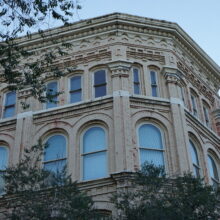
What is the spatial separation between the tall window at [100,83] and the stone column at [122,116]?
59 cm

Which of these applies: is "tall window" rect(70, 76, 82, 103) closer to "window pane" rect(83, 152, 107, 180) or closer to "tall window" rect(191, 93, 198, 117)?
"window pane" rect(83, 152, 107, 180)

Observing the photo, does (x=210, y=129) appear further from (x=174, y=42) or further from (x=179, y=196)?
(x=179, y=196)

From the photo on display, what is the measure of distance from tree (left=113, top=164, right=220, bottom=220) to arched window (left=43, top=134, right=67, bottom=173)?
6771 millimetres

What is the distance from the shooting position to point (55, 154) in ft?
63.6

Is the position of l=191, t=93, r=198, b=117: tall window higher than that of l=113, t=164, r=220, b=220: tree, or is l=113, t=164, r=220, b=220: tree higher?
l=191, t=93, r=198, b=117: tall window

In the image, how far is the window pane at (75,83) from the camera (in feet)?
71.1

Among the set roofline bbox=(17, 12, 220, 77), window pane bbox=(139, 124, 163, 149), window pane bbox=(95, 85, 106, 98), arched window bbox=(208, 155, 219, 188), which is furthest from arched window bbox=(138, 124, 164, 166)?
roofline bbox=(17, 12, 220, 77)

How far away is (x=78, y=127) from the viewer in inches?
771

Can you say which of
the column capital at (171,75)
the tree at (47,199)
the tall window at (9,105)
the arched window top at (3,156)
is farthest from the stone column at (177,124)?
the tall window at (9,105)

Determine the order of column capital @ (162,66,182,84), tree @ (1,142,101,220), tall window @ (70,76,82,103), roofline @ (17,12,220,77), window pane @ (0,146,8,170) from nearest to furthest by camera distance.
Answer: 1. tree @ (1,142,101,220)
2. window pane @ (0,146,8,170)
3. tall window @ (70,76,82,103)
4. column capital @ (162,66,182,84)
5. roofline @ (17,12,220,77)

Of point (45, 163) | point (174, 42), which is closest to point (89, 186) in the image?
point (45, 163)

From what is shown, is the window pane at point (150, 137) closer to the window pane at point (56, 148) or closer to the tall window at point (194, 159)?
the tall window at point (194, 159)

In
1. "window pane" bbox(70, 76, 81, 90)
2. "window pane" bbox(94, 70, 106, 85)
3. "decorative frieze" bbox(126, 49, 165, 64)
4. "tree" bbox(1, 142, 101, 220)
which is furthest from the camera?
"decorative frieze" bbox(126, 49, 165, 64)

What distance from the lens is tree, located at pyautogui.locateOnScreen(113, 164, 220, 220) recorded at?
11.4 metres
